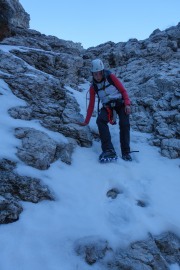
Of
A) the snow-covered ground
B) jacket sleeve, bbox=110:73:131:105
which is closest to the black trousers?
jacket sleeve, bbox=110:73:131:105

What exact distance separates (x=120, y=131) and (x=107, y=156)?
100 centimetres

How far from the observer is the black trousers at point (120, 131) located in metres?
8.27

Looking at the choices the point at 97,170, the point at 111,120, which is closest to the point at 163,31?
the point at 111,120

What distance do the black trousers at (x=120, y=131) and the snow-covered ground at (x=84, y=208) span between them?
435 millimetres

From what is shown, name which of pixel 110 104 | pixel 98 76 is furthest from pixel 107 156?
pixel 98 76

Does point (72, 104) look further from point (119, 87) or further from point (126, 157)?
point (126, 157)

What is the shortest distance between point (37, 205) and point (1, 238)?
1.11 m

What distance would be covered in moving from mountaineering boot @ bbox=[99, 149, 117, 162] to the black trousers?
155 millimetres

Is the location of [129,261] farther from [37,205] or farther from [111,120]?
[111,120]

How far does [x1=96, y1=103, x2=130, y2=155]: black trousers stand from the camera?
27.1 feet

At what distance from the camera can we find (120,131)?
8.63 meters

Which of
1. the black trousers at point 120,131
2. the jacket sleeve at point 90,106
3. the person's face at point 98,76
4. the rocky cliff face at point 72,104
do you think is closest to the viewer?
the rocky cliff face at point 72,104

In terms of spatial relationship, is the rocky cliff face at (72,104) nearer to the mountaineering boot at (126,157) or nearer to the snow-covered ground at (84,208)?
the snow-covered ground at (84,208)

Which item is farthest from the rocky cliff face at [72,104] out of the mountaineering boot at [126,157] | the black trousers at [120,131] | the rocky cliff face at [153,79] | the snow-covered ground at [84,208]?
the mountaineering boot at [126,157]
